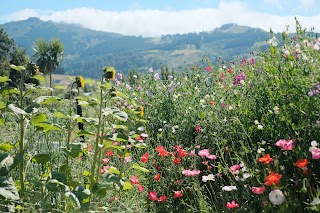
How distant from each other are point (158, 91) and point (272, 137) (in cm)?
390

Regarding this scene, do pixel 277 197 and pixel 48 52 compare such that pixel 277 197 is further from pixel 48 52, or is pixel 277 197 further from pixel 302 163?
pixel 48 52

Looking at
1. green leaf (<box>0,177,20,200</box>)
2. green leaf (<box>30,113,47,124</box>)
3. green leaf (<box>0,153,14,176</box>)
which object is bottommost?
green leaf (<box>0,177,20,200</box>)

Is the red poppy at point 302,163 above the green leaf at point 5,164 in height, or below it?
above

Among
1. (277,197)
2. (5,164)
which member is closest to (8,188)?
(5,164)

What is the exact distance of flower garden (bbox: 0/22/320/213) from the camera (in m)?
2.47

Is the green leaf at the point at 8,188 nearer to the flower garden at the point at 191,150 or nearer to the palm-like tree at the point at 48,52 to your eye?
the flower garden at the point at 191,150

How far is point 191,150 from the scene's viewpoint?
3.97 meters

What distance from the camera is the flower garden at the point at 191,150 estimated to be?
2475 mm

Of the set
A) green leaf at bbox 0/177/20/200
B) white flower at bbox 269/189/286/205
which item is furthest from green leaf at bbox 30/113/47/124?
white flower at bbox 269/189/286/205

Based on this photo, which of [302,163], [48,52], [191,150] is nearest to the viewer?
[302,163]

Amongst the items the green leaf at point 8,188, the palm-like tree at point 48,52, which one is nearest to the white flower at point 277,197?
the green leaf at point 8,188

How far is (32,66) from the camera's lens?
262 cm

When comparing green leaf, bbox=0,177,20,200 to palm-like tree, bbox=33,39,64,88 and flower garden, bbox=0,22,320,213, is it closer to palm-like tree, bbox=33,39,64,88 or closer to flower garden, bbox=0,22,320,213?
flower garden, bbox=0,22,320,213

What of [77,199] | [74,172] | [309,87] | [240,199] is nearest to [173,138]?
[74,172]
